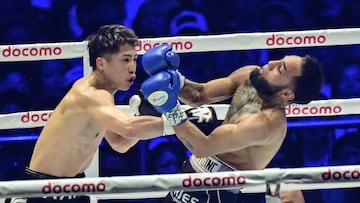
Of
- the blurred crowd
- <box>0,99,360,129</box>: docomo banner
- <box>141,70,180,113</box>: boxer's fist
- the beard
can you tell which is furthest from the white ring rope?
the blurred crowd

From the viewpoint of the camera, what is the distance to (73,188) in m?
1.91

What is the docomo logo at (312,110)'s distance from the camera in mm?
3184

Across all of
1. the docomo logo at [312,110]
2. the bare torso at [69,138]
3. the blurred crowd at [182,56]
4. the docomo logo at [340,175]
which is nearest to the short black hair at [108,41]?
the bare torso at [69,138]

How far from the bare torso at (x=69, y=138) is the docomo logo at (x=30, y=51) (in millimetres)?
414

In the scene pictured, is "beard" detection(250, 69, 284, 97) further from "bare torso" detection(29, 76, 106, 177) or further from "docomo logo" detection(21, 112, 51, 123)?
"docomo logo" detection(21, 112, 51, 123)

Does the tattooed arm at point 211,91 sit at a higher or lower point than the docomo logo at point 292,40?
lower

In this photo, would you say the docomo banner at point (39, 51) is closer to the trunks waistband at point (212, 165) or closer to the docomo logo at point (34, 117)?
the docomo logo at point (34, 117)

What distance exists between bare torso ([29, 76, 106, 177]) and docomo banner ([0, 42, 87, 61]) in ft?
1.29

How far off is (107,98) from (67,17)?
5.33 feet

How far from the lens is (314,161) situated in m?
4.19

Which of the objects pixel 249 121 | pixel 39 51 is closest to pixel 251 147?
pixel 249 121


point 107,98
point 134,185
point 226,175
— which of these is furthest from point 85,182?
point 107,98

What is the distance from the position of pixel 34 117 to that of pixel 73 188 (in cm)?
132

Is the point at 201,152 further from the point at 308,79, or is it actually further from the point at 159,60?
the point at 308,79
